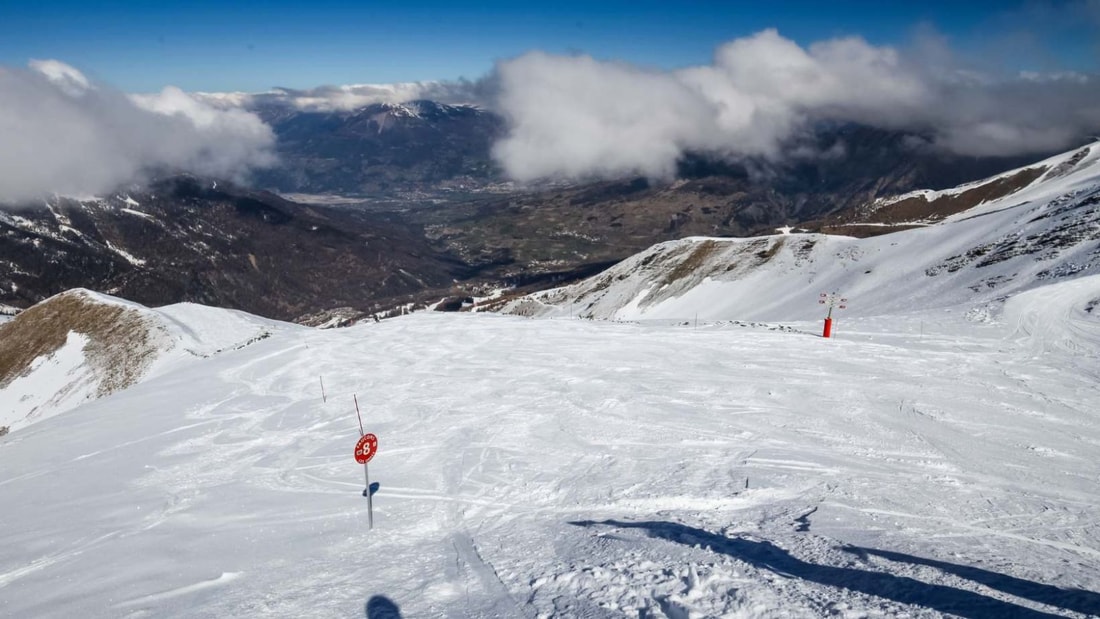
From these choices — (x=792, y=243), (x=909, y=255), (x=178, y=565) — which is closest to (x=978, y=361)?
(x=178, y=565)

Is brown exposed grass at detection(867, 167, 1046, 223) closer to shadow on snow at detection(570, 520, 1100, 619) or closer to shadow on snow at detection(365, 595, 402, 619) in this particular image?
shadow on snow at detection(570, 520, 1100, 619)

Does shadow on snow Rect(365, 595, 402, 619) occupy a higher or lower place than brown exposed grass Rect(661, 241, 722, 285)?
lower

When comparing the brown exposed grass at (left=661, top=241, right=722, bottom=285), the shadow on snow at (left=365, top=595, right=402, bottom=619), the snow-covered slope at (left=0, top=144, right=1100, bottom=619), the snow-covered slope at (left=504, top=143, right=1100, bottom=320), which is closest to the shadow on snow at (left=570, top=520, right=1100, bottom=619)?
the snow-covered slope at (left=0, top=144, right=1100, bottom=619)

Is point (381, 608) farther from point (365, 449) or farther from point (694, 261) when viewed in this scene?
point (694, 261)

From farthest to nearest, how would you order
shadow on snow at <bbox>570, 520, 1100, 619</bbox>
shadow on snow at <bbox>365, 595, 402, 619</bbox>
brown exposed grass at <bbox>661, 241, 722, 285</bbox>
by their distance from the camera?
brown exposed grass at <bbox>661, 241, 722, 285</bbox>
shadow on snow at <bbox>365, 595, 402, 619</bbox>
shadow on snow at <bbox>570, 520, 1100, 619</bbox>

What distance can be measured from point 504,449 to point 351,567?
7212mm

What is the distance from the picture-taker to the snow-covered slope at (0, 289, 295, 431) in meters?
62.4

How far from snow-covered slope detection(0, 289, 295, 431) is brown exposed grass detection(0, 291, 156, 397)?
0.13 m

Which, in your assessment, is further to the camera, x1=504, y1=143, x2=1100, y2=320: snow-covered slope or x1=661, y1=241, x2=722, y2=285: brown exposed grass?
x1=661, y1=241, x2=722, y2=285: brown exposed grass

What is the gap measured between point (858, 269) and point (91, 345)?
310 ft

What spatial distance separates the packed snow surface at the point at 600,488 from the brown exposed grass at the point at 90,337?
42.3 metres

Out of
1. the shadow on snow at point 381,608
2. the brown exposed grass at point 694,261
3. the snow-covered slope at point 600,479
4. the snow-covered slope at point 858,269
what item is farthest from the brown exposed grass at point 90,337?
the brown exposed grass at point 694,261

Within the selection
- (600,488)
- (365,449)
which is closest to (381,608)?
(365,449)

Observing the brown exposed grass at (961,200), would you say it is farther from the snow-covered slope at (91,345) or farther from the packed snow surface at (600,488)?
the packed snow surface at (600,488)
